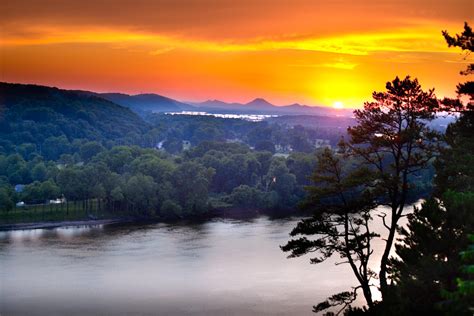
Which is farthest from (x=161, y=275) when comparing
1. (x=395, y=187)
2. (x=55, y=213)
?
(x=55, y=213)

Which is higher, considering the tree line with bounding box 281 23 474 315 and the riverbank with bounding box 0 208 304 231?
the tree line with bounding box 281 23 474 315

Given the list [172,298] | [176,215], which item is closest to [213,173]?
[176,215]

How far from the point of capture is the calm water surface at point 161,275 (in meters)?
16.6

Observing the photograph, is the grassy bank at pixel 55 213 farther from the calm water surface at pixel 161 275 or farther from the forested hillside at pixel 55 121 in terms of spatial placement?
the forested hillside at pixel 55 121

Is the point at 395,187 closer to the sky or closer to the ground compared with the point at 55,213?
closer to the sky

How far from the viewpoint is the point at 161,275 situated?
20141 mm

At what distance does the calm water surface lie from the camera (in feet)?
54.4

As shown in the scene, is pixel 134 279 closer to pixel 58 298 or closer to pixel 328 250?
pixel 58 298

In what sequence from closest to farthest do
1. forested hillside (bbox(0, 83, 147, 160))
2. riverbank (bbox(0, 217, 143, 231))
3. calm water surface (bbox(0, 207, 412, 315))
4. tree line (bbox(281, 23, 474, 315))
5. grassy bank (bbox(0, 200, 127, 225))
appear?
tree line (bbox(281, 23, 474, 315)) → calm water surface (bbox(0, 207, 412, 315)) → riverbank (bbox(0, 217, 143, 231)) → grassy bank (bbox(0, 200, 127, 225)) → forested hillside (bbox(0, 83, 147, 160))

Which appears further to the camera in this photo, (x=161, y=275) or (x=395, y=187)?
(x=161, y=275)

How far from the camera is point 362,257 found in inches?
368

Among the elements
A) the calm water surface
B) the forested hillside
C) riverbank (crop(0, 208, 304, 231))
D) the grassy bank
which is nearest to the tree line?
the calm water surface

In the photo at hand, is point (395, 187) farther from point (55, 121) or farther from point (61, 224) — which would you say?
point (55, 121)

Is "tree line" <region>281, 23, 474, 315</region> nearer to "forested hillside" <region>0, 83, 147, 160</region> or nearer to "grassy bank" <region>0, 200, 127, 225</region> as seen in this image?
"grassy bank" <region>0, 200, 127, 225</region>
